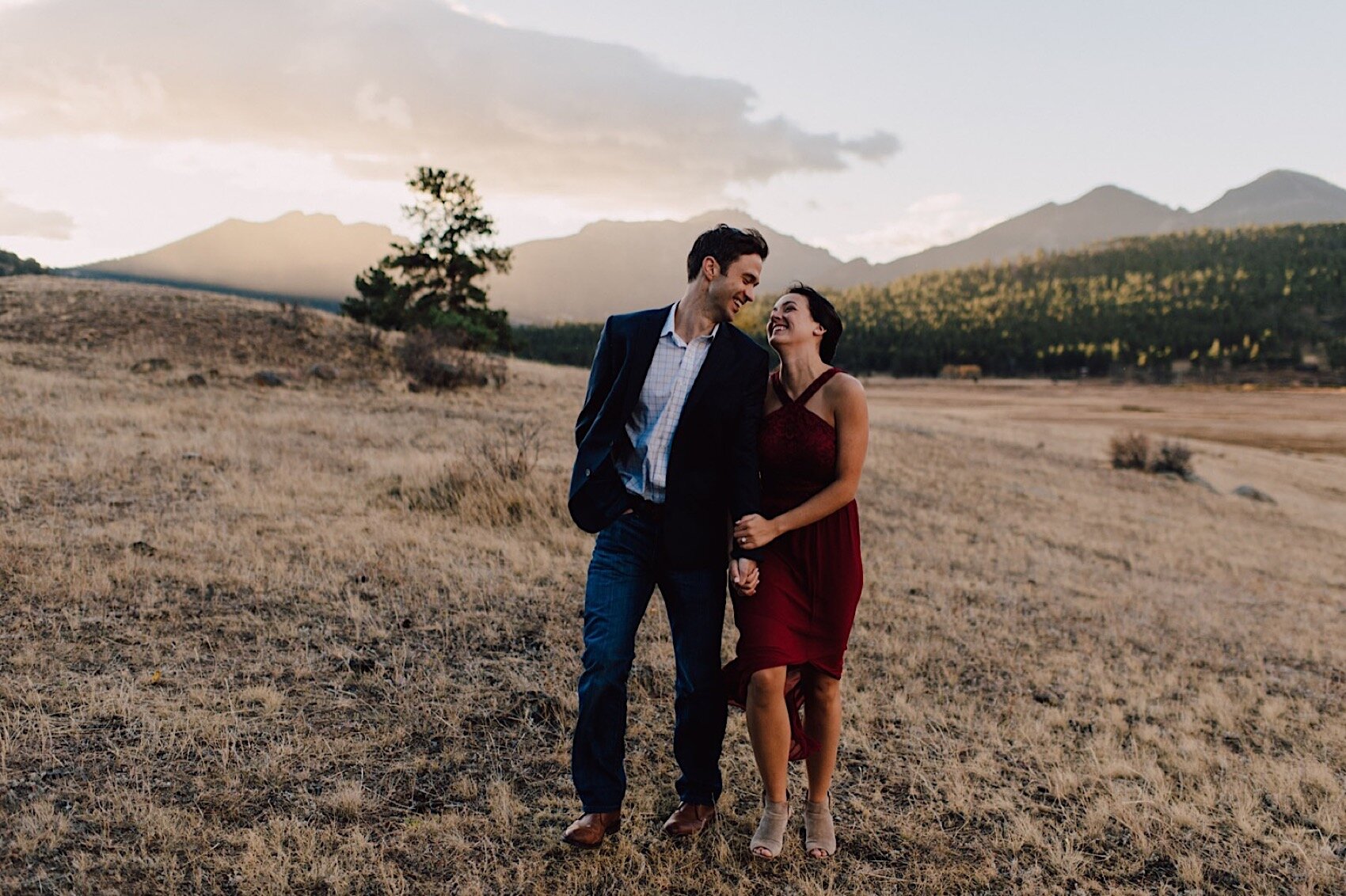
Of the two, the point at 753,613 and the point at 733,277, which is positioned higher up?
the point at 733,277

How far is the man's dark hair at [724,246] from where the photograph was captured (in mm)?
3045

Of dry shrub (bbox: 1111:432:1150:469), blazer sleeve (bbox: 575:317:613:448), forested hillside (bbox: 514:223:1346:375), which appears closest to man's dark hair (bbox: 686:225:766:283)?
blazer sleeve (bbox: 575:317:613:448)

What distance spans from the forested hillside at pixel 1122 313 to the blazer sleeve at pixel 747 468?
68410 millimetres

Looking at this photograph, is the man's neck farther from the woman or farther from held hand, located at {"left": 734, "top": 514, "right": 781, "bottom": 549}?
held hand, located at {"left": 734, "top": 514, "right": 781, "bottom": 549}

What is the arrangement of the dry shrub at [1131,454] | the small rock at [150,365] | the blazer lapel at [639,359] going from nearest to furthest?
the blazer lapel at [639,359] → the small rock at [150,365] → the dry shrub at [1131,454]

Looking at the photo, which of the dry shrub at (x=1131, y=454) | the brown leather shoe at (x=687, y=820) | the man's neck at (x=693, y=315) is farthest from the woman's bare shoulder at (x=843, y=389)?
the dry shrub at (x=1131, y=454)

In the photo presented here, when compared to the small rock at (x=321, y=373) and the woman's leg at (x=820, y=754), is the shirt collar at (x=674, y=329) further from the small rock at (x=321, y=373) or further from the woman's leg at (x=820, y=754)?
the small rock at (x=321, y=373)

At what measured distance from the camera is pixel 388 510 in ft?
27.6

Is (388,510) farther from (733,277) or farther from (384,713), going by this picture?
(733,277)

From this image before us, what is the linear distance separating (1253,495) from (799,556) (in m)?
23.8

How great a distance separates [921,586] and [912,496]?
5.84 m

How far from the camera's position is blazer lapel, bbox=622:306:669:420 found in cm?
313

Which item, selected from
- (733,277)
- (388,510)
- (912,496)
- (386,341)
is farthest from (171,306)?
(733,277)

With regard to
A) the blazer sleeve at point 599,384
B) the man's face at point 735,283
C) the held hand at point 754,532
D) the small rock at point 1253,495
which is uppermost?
the man's face at point 735,283
